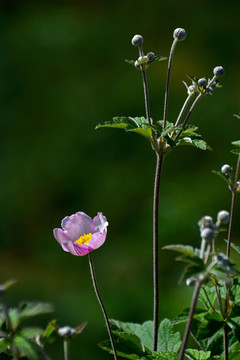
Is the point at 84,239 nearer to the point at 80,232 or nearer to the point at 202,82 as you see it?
the point at 80,232

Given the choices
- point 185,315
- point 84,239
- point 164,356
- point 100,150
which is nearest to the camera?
point 164,356

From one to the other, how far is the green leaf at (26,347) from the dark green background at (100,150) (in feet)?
8.51

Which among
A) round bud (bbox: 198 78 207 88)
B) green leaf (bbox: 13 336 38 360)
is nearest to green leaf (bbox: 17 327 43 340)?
green leaf (bbox: 13 336 38 360)

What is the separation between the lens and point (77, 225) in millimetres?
1253

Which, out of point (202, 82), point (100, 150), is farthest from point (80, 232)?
point (100, 150)

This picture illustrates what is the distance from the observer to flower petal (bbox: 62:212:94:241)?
1237 mm

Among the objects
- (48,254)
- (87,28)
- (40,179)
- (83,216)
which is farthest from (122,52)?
(83,216)

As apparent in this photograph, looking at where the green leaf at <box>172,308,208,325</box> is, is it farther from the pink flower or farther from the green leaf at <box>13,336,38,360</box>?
the green leaf at <box>13,336,38,360</box>

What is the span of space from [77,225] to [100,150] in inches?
135

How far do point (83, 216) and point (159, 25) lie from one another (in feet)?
16.2

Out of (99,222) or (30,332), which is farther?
(99,222)

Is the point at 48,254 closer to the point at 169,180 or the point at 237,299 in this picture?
the point at 169,180

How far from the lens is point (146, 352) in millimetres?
1162

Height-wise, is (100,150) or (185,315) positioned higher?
(100,150)
